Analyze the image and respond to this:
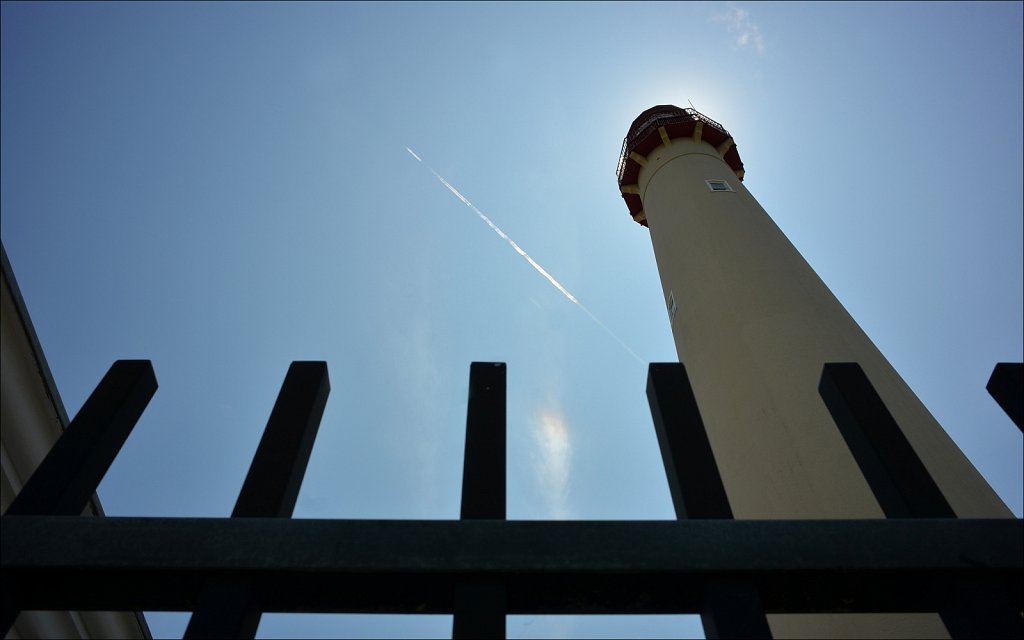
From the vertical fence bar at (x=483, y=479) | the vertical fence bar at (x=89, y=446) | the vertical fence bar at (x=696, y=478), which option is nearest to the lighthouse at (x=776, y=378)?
the vertical fence bar at (x=696, y=478)

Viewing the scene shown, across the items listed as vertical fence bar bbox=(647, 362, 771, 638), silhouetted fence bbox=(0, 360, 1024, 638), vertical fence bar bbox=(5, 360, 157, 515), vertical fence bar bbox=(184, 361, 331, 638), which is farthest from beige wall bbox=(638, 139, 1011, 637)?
vertical fence bar bbox=(5, 360, 157, 515)

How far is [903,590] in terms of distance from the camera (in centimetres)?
135

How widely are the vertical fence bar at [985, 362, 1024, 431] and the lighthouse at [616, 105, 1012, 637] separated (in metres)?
0.86

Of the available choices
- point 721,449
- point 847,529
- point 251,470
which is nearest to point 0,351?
point 251,470

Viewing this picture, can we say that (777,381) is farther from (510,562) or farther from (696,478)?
(510,562)

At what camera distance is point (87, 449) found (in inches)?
58.9

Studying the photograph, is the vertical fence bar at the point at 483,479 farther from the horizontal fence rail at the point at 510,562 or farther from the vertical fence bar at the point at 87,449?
the vertical fence bar at the point at 87,449

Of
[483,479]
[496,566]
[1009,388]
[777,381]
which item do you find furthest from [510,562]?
[777,381]

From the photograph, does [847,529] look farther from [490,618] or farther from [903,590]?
[490,618]

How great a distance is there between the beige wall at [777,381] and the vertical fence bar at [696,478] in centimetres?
294

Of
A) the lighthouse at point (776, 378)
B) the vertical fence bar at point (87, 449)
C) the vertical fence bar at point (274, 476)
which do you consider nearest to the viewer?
the vertical fence bar at point (274, 476)

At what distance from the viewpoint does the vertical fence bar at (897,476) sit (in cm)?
127

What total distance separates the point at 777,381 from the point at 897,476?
3.98m

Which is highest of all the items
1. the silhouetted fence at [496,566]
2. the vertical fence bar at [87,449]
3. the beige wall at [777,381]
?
the beige wall at [777,381]
